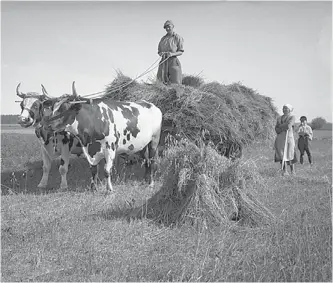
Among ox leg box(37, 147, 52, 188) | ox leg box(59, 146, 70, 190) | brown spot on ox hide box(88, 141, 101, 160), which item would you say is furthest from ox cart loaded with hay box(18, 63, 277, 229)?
ox leg box(37, 147, 52, 188)

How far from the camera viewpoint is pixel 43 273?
3.59 metres

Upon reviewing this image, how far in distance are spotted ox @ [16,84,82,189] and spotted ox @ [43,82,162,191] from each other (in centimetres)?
54

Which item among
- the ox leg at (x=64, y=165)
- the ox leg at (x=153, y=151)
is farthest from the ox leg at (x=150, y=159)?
the ox leg at (x=64, y=165)

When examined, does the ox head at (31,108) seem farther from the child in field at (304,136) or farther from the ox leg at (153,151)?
the child in field at (304,136)

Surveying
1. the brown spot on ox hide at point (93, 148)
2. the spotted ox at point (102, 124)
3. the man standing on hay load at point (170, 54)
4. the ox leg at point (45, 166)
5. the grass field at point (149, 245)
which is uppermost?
the man standing on hay load at point (170, 54)

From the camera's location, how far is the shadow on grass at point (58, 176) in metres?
8.50

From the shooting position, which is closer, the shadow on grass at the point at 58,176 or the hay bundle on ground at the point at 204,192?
the hay bundle on ground at the point at 204,192

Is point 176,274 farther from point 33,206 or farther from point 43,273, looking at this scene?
point 33,206

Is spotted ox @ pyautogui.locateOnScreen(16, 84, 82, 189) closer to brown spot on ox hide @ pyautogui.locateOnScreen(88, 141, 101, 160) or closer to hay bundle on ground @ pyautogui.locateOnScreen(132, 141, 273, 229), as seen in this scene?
brown spot on ox hide @ pyautogui.locateOnScreen(88, 141, 101, 160)

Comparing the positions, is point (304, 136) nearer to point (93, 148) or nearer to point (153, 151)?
point (153, 151)

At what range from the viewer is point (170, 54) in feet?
30.8

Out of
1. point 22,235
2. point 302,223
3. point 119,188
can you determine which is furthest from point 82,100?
point 302,223

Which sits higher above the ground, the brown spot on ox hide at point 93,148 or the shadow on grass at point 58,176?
the brown spot on ox hide at point 93,148

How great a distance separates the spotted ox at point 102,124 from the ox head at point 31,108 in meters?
0.49
